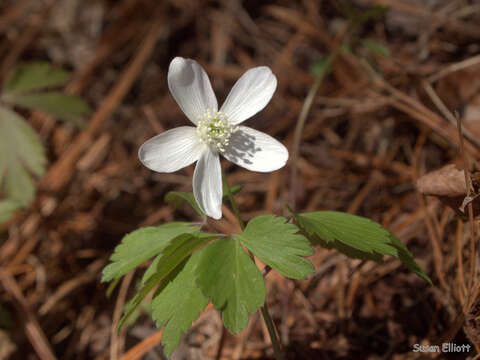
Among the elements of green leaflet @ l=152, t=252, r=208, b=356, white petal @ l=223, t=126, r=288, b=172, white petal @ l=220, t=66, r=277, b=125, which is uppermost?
white petal @ l=220, t=66, r=277, b=125

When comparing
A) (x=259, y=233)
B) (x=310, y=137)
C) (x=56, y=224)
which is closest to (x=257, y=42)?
(x=310, y=137)

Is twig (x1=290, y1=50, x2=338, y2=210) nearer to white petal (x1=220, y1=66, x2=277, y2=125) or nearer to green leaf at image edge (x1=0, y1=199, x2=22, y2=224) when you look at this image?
white petal (x1=220, y1=66, x2=277, y2=125)

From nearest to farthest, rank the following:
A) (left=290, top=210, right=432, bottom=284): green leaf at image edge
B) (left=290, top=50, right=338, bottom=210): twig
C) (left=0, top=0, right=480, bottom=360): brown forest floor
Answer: (left=290, top=210, right=432, bottom=284): green leaf at image edge → (left=0, top=0, right=480, bottom=360): brown forest floor → (left=290, top=50, right=338, bottom=210): twig

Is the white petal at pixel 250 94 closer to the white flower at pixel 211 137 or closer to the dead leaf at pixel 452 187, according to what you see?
the white flower at pixel 211 137

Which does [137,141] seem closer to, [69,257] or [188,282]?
[69,257]

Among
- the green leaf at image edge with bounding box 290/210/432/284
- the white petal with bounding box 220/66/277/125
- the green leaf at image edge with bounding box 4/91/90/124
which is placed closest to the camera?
the green leaf at image edge with bounding box 290/210/432/284

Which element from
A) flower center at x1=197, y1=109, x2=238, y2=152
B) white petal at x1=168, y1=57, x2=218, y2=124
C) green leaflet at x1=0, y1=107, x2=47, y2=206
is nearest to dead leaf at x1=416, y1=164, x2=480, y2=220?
flower center at x1=197, y1=109, x2=238, y2=152

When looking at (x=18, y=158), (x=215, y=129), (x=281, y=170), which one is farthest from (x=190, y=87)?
(x=18, y=158)

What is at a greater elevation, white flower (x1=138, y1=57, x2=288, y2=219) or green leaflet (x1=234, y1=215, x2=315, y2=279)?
white flower (x1=138, y1=57, x2=288, y2=219)
